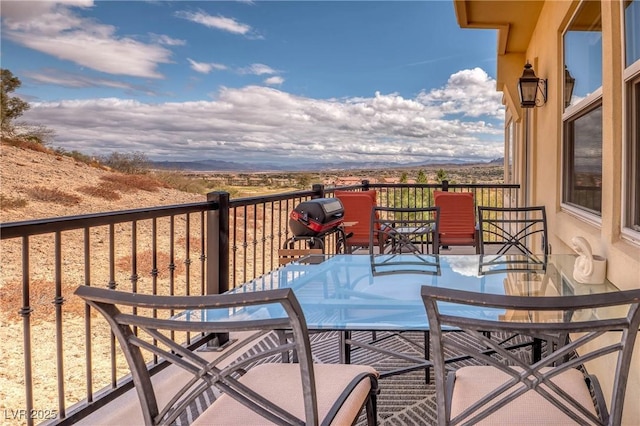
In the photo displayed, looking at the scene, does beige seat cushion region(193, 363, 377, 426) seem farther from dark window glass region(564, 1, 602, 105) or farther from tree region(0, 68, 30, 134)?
tree region(0, 68, 30, 134)

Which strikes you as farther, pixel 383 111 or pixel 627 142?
pixel 383 111

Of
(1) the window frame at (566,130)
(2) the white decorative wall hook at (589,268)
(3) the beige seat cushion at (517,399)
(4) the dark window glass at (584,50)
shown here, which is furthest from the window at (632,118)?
(3) the beige seat cushion at (517,399)

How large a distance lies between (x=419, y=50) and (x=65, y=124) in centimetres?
1420

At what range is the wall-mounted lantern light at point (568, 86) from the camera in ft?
10.7

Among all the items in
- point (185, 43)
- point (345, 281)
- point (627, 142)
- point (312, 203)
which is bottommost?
point (345, 281)

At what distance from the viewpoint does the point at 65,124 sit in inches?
639

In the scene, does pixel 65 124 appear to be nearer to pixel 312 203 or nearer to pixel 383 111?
pixel 383 111

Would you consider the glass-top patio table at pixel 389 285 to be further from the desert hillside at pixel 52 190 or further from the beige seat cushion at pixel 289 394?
the desert hillside at pixel 52 190

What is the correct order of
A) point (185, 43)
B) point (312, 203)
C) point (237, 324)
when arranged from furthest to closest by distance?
point (185, 43), point (312, 203), point (237, 324)

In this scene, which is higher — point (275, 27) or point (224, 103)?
point (275, 27)

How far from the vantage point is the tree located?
486 inches

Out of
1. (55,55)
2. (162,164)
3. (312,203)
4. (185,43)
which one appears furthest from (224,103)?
(312,203)

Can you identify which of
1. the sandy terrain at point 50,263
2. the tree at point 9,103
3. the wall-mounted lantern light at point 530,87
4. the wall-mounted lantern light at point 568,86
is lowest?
the sandy terrain at point 50,263

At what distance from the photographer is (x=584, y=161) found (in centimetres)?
288
